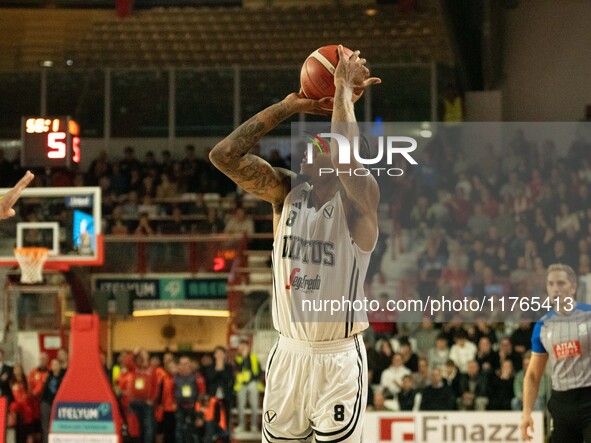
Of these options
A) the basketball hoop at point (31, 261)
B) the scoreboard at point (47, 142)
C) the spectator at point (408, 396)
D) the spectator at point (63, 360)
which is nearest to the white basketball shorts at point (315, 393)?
the spectator at point (408, 396)

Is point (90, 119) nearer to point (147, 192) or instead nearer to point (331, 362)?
point (147, 192)

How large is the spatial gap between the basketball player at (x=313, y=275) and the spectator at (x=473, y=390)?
5.84 metres

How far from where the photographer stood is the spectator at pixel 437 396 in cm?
1006

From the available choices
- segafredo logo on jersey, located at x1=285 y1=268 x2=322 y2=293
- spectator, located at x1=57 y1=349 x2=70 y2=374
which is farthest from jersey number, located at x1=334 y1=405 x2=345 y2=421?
spectator, located at x1=57 y1=349 x2=70 y2=374

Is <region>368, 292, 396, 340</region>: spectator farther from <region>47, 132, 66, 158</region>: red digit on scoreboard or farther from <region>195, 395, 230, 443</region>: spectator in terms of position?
<region>47, 132, 66, 158</region>: red digit on scoreboard

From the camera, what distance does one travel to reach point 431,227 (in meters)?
11.1

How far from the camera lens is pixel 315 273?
4.50 meters

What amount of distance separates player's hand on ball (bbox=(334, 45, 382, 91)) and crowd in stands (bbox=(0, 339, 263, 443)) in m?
8.42

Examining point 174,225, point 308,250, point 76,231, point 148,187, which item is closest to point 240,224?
point 174,225

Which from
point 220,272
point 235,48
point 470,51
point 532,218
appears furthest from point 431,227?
point 235,48

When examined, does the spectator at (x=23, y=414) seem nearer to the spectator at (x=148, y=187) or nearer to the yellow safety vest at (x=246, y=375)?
the yellow safety vest at (x=246, y=375)

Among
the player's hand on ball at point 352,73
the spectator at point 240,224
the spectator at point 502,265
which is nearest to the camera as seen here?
the player's hand on ball at point 352,73

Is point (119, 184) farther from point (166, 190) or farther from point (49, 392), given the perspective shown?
point (49, 392)

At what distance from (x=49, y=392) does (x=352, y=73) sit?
9267mm
